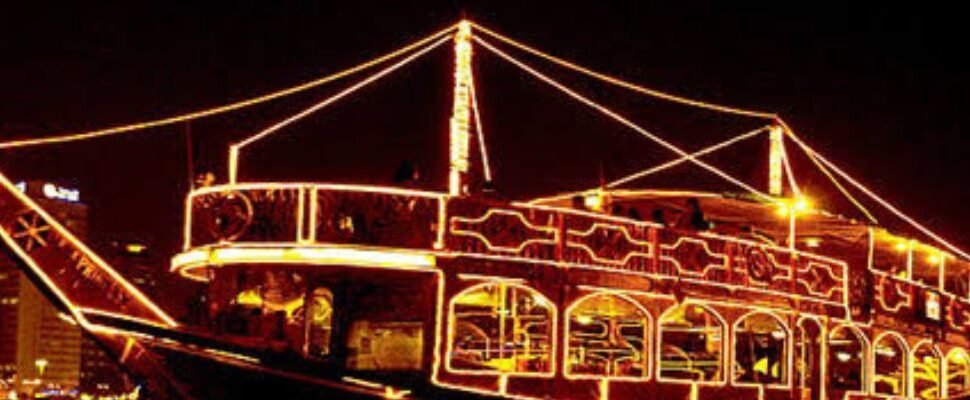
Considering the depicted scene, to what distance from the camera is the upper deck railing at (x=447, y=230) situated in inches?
461

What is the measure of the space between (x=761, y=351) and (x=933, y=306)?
212 centimetres

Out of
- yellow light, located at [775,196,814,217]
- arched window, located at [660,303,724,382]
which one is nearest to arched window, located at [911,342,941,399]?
arched window, located at [660,303,724,382]

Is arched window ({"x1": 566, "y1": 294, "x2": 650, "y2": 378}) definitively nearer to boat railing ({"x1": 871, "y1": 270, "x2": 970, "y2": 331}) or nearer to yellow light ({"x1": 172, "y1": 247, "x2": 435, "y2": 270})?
yellow light ({"x1": 172, "y1": 247, "x2": 435, "y2": 270})

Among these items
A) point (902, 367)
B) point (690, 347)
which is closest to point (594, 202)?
point (690, 347)

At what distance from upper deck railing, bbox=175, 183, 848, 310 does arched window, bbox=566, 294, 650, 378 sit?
530mm

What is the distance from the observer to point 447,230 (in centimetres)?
1211

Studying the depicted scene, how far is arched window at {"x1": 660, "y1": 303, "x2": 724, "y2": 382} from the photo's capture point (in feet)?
52.4

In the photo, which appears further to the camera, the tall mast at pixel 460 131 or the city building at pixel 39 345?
the city building at pixel 39 345

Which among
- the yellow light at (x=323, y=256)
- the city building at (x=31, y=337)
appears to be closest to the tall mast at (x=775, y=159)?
the yellow light at (x=323, y=256)

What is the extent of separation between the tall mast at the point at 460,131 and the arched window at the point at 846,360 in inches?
226

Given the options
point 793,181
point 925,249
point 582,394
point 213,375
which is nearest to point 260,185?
point 213,375

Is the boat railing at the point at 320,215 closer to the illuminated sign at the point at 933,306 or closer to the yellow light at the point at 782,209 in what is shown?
the yellow light at the point at 782,209

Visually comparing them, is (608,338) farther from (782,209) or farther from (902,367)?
(902,367)

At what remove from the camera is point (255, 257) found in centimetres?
1172
